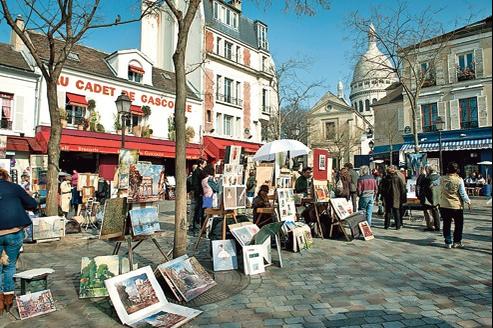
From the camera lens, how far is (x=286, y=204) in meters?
7.57

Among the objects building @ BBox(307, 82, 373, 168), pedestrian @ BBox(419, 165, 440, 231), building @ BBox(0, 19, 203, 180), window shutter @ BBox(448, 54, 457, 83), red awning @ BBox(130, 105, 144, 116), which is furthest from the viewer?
building @ BBox(307, 82, 373, 168)

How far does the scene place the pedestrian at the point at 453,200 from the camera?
22.6ft

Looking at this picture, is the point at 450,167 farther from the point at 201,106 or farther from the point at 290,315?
the point at 201,106

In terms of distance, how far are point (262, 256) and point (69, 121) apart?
16.6 metres

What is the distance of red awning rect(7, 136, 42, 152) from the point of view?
16.4 metres

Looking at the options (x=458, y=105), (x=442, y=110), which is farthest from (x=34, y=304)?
(x=442, y=110)

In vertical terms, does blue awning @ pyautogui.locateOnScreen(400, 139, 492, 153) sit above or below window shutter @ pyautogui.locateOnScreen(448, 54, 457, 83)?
below

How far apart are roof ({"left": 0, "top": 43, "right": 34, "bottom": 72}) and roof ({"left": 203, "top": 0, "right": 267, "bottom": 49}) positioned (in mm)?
13618

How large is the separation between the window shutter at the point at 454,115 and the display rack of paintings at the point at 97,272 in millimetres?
27316

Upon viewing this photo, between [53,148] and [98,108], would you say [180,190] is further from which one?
[98,108]

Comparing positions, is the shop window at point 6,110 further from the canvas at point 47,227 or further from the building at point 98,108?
the canvas at point 47,227

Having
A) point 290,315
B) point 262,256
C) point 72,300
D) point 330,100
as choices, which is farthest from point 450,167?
Answer: point 330,100

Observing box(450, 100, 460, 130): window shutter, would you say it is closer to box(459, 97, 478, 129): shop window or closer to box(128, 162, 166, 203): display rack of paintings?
box(459, 97, 478, 129): shop window

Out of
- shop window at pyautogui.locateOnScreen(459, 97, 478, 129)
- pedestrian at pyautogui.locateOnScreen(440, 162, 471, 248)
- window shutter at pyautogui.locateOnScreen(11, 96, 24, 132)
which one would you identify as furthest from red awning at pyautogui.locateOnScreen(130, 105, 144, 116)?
shop window at pyautogui.locateOnScreen(459, 97, 478, 129)
